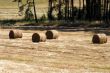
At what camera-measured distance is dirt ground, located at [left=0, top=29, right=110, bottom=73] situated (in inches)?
761

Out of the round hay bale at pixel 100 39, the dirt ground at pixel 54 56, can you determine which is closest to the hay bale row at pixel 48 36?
the round hay bale at pixel 100 39

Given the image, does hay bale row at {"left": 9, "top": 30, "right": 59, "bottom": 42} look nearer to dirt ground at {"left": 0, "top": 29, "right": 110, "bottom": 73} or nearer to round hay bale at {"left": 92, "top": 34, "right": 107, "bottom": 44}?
dirt ground at {"left": 0, "top": 29, "right": 110, "bottom": 73}

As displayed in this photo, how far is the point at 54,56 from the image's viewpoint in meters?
23.2

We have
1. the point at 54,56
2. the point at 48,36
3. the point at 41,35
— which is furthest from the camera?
the point at 48,36

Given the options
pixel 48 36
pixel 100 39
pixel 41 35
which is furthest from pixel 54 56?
pixel 48 36

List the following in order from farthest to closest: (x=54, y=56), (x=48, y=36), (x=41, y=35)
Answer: (x=48, y=36), (x=41, y=35), (x=54, y=56)

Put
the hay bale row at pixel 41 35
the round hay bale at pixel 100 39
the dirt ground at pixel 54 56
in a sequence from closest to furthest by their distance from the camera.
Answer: the dirt ground at pixel 54 56 → the round hay bale at pixel 100 39 → the hay bale row at pixel 41 35

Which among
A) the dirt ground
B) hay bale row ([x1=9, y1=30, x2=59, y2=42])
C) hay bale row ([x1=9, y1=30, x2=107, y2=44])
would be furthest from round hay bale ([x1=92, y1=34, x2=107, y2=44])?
hay bale row ([x1=9, y1=30, x2=59, y2=42])

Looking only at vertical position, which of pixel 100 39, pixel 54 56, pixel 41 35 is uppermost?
pixel 41 35

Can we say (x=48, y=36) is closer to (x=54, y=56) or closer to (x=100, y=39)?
(x=100, y=39)

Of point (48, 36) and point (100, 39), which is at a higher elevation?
point (100, 39)

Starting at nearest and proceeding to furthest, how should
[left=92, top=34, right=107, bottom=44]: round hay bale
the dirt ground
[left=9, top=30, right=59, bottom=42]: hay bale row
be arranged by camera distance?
the dirt ground, [left=92, top=34, right=107, bottom=44]: round hay bale, [left=9, top=30, right=59, bottom=42]: hay bale row

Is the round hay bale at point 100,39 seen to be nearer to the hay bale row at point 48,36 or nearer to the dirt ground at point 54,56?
the hay bale row at point 48,36

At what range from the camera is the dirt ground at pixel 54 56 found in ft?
63.4
